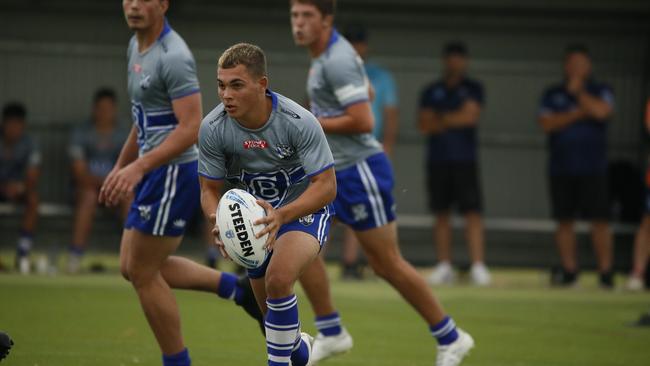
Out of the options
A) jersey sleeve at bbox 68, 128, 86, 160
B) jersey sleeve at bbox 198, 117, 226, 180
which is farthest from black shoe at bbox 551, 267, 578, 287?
jersey sleeve at bbox 198, 117, 226, 180

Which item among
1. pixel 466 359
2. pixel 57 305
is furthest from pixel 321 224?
pixel 57 305

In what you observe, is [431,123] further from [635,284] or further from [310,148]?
[310,148]

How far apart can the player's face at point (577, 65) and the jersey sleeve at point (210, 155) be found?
924 cm

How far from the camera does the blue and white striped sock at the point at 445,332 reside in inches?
360

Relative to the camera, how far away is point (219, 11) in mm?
17781

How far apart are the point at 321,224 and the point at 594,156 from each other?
9.18 metres

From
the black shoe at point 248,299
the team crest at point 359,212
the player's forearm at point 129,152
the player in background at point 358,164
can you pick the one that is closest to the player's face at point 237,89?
the player's forearm at point 129,152

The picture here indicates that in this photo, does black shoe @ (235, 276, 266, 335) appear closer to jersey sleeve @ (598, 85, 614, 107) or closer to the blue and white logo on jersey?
the blue and white logo on jersey

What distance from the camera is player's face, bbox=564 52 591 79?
1589cm

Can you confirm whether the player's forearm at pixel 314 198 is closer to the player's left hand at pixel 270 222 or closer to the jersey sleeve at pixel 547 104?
the player's left hand at pixel 270 222

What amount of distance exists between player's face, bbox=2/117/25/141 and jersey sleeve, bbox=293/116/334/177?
951 cm

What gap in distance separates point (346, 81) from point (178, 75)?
1.53m

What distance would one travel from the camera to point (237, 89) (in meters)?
7.27

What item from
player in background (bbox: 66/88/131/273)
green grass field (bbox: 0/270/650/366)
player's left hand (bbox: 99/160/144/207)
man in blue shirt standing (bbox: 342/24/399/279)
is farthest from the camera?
player in background (bbox: 66/88/131/273)
